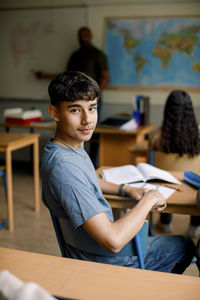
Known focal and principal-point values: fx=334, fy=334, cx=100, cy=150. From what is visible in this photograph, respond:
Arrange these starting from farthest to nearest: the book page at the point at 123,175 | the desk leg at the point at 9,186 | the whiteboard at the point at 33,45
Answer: the whiteboard at the point at 33,45
the desk leg at the point at 9,186
the book page at the point at 123,175

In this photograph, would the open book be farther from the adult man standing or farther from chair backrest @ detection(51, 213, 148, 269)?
the adult man standing

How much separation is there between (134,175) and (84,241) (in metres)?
0.66

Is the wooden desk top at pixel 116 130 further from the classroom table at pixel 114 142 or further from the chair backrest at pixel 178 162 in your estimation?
the chair backrest at pixel 178 162

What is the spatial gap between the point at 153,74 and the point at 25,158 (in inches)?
95.4

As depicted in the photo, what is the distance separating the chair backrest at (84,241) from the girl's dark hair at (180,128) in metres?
1.29

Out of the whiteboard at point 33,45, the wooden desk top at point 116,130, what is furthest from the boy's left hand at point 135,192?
the whiteboard at point 33,45

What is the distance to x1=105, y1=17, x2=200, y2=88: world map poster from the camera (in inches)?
182

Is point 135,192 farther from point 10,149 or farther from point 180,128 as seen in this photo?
point 10,149

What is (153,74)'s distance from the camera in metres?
4.82

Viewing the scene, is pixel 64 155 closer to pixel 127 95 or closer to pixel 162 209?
pixel 162 209

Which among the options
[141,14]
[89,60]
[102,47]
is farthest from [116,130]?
[141,14]

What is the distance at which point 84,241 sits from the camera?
3.72 ft

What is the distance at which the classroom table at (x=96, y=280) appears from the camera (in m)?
0.72

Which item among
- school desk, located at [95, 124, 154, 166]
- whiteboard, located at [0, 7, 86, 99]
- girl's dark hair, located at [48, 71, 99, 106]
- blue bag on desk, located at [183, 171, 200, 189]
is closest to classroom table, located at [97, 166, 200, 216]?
blue bag on desk, located at [183, 171, 200, 189]
